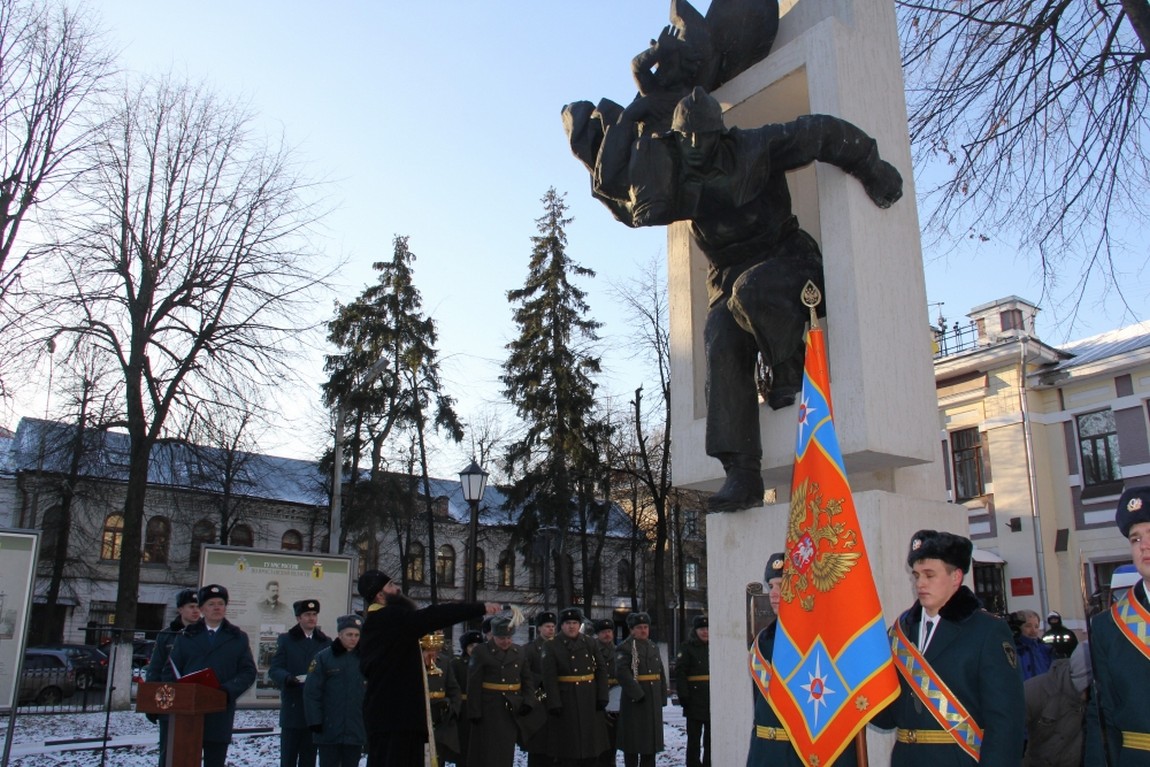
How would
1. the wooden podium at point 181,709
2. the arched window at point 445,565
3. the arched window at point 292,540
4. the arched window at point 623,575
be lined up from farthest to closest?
the arched window at point 623,575, the arched window at point 445,565, the arched window at point 292,540, the wooden podium at point 181,709

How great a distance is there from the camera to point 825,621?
2.91 meters

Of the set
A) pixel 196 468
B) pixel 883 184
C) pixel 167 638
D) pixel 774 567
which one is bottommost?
pixel 167 638

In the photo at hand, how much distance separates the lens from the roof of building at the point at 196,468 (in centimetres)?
1964

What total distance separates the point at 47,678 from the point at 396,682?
16.9m

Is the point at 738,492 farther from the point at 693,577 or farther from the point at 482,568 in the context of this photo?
the point at 693,577

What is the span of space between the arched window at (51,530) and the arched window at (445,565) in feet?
53.4

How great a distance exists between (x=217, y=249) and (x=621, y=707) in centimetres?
1404

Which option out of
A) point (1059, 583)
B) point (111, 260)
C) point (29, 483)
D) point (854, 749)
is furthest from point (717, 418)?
point (29, 483)

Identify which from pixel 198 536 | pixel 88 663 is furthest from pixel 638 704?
pixel 198 536

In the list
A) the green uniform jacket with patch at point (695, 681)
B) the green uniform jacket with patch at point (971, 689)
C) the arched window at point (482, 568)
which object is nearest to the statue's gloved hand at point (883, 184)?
the green uniform jacket with patch at point (971, 689)

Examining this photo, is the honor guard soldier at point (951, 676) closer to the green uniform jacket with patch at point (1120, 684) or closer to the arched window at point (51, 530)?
the green uniform jacket with patch at point (1120, 684)

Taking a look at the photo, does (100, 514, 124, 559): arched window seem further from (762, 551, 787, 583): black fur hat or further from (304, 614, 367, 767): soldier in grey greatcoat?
(762, 551, 787, 583): black fur hat

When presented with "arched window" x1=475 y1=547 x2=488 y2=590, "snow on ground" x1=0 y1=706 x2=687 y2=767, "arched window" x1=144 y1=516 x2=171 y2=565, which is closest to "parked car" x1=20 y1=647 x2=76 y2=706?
"snow on ground" x1=0 y1=706 x2=687 y2=767

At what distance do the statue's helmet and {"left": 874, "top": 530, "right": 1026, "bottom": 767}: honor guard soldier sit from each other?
73.4 inches
